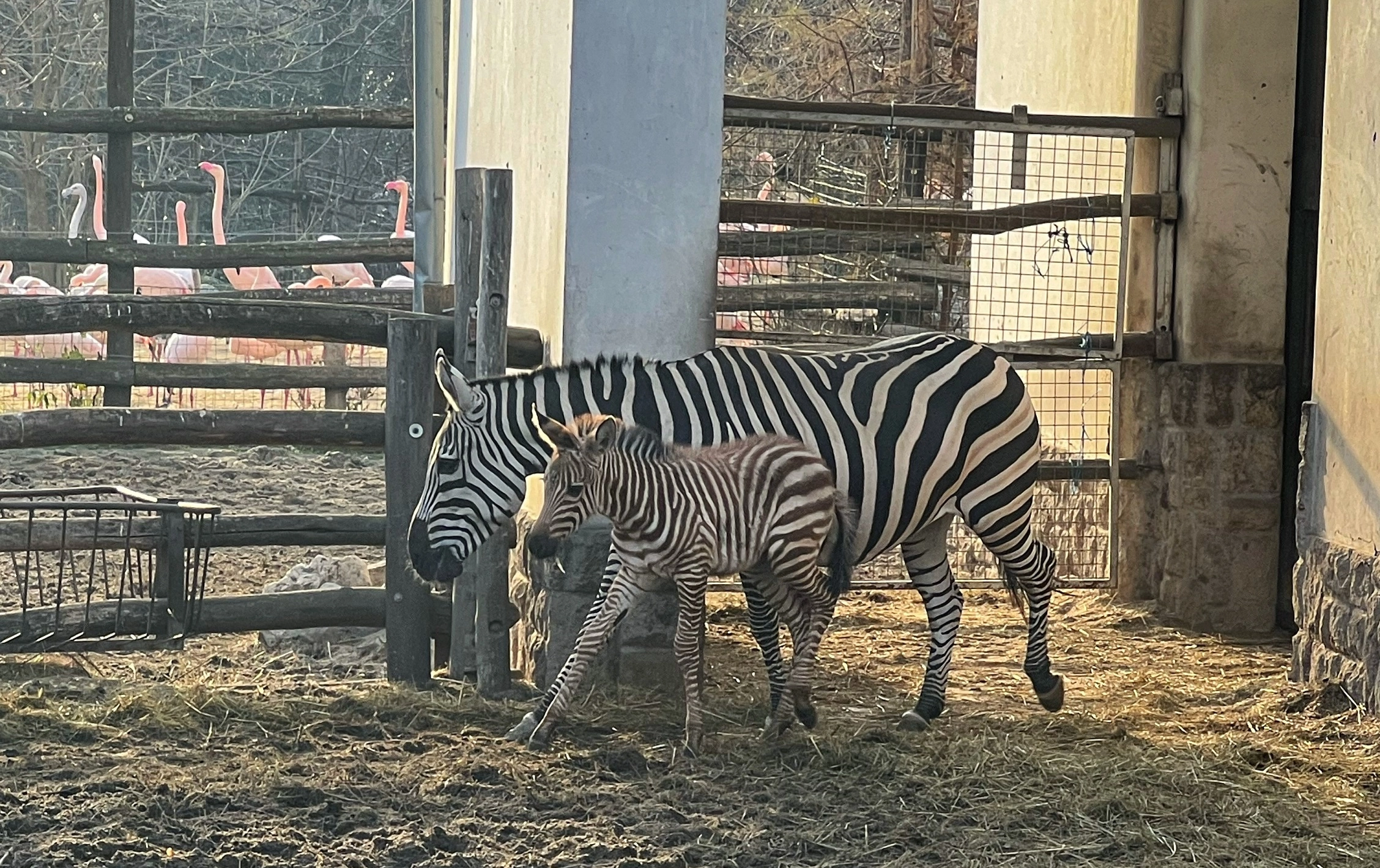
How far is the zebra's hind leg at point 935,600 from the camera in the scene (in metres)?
5.79

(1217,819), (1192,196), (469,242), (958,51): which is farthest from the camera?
(958,51)

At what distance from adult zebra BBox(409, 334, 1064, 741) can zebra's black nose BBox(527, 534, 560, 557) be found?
0.36m

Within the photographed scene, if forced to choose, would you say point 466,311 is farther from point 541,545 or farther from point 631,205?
point 541,545

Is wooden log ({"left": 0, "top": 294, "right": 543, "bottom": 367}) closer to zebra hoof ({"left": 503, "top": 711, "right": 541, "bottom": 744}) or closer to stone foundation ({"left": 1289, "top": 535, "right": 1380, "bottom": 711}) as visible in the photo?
zebra hoof ({"left": 503, "top": 711, "right": 541, "bottom": 744})

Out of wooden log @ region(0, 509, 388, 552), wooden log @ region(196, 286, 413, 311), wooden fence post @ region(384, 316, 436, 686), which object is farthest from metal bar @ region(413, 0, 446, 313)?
wooden fence post @ region(384, 316, 436, 686)

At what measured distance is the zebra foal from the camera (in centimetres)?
507

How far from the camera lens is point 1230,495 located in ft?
25.5

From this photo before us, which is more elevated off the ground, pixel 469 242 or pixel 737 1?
pixel 737 1

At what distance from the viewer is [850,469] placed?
18.3 ft

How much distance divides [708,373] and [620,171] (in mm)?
823

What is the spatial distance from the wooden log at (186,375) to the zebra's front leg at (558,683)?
2.90 meters

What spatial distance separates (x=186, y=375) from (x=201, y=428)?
319 cm

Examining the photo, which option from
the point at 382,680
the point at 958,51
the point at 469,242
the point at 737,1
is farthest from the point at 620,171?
the point at 737,1

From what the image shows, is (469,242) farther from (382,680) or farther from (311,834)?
(311,834)
